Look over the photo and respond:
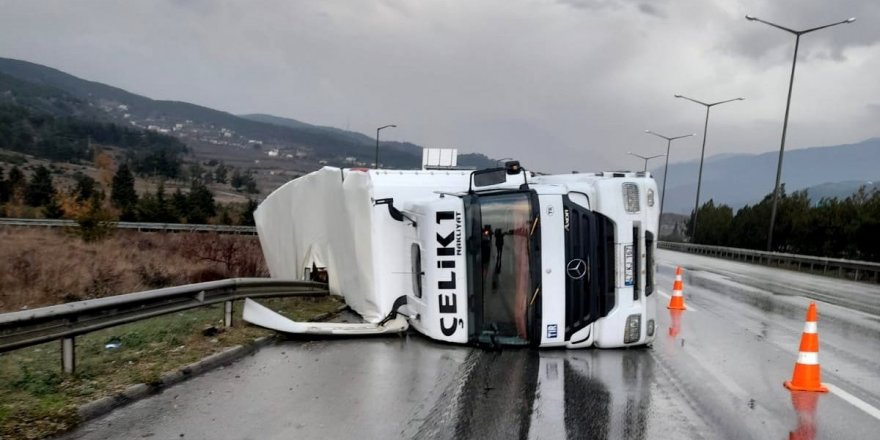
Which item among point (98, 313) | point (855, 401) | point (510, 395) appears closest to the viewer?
point (510, 395)

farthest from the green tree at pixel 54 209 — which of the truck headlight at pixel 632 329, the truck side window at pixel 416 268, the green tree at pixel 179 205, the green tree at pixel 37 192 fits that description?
the truck headlight at pixel 632 329

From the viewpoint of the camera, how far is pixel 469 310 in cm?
780

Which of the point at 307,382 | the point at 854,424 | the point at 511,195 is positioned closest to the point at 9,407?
the point at 307,382

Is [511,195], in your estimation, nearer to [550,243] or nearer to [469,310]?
[550,243]

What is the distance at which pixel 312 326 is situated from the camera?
28.5 ft

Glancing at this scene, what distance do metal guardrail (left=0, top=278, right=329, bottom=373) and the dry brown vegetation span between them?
27.8 feet

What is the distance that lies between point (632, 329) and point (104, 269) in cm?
1660

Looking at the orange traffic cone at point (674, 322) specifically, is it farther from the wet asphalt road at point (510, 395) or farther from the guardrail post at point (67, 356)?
the guardrail post at point (67, 356)

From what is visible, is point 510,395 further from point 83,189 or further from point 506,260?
point 83,189

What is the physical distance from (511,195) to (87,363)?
4821 millimetres

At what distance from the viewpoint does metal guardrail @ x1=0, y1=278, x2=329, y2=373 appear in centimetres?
559

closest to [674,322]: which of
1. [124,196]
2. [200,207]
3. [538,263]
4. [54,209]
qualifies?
[538,263]

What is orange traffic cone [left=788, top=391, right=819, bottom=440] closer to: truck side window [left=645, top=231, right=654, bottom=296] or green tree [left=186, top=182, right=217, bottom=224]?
truck side window [left=645, top=231, right=654, bottom=296]

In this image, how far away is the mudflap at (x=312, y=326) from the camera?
866 cm
